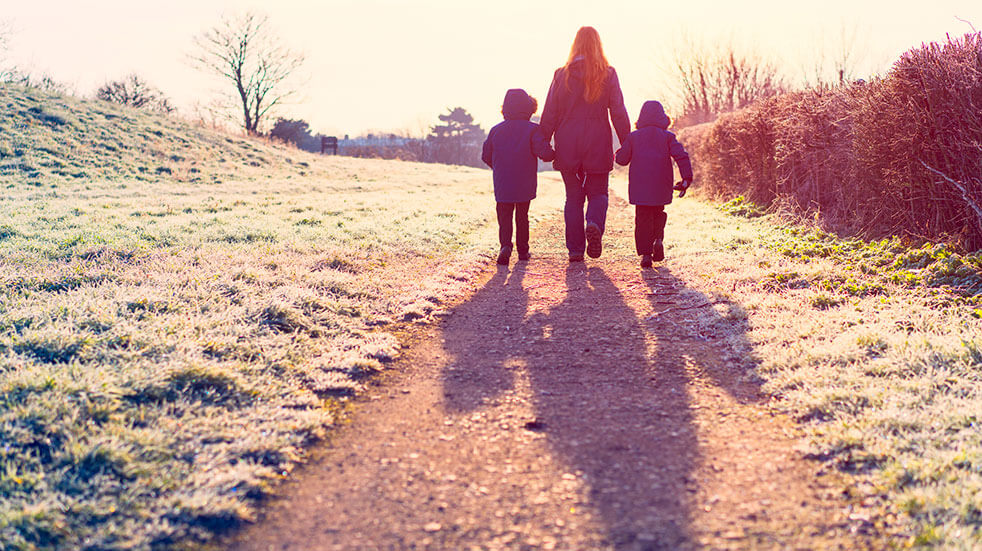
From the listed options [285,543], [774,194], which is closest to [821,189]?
[774,194]

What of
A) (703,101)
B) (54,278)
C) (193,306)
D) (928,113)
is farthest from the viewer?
(703,101)

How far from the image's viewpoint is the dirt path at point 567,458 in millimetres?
2182

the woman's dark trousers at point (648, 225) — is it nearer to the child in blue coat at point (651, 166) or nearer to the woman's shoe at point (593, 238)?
the child in blue coat at point (651, 166)

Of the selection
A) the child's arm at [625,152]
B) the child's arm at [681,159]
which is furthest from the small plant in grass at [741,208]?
the child's arm at [625,152]

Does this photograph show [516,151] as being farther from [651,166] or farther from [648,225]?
[648,225]

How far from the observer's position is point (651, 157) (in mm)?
6590

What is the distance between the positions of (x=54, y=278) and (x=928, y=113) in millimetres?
8029

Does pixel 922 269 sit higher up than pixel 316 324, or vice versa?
pixel 922 269

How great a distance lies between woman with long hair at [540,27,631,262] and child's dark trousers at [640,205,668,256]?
0.43 metres

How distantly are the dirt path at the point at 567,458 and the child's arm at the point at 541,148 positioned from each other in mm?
2590

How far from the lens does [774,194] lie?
11.0 meters

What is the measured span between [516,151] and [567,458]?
4.74 m

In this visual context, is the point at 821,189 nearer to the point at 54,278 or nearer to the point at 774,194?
the point at 774,194

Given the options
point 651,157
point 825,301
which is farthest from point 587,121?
point 825,301
